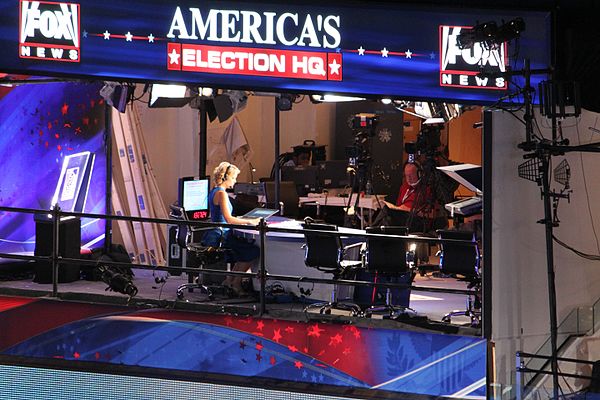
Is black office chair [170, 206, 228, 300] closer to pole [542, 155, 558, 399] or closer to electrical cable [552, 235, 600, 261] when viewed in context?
electrical cable [552, 235, 600, 261]

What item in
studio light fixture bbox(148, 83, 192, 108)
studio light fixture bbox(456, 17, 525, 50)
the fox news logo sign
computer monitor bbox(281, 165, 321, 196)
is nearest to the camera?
studio light fixture bbox(456, 17, 525, 50)

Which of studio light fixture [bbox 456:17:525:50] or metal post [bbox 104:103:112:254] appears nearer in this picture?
studio light fixture [bbox 456:17:525:50]

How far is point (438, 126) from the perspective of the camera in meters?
12.8

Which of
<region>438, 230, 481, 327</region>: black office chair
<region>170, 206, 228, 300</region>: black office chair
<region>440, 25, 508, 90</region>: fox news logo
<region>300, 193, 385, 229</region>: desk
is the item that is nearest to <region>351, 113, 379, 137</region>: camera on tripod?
<region>300, 193, 385, 229</region>: desk

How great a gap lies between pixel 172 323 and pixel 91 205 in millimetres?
4185

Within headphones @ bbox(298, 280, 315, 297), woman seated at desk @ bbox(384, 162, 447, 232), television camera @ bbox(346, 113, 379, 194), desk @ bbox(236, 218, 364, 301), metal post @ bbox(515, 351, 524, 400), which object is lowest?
metal post @ bbox(515, 351, 524, 400)

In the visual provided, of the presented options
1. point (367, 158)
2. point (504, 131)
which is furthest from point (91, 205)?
point (504, 131)

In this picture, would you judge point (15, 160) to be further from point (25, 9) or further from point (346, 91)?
point (346, 91)

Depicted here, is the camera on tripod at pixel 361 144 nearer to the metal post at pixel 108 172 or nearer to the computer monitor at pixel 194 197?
the computer monitor at pixel 194 197

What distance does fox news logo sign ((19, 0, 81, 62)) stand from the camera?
7496 mm

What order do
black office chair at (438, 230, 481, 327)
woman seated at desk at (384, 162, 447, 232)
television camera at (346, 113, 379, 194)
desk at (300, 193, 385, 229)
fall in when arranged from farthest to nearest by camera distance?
desk at (300, 193, 385, 229)
television camera at (346, 113, 379, 194)
woman seated at desk at (384, 162, 447, 232)
black office chair at (438, 230, 481, 327)

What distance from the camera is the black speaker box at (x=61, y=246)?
10.6m

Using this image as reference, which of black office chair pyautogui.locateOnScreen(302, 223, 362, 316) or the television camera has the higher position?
the television camera

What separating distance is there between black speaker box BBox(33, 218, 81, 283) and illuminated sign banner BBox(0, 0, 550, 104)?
335 cm
